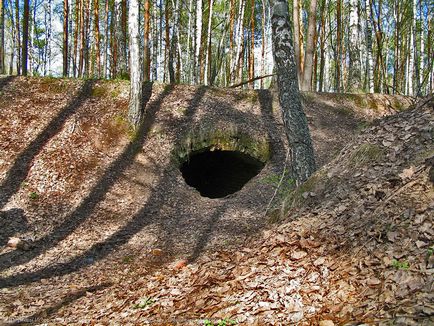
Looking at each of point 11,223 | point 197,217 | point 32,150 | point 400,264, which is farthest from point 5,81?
point 400,264

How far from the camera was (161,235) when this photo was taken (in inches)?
282

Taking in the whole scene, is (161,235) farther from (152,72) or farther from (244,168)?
(152,72)

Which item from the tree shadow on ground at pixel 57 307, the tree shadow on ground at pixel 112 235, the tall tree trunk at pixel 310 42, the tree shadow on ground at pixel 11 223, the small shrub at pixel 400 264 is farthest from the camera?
the tall tree trunk at pixel 310 42

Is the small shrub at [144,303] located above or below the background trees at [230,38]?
below

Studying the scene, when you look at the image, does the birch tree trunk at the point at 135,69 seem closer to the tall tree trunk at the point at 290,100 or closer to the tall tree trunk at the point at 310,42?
the tall tree trunk at the point at 290,100

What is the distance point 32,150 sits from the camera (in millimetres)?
9062

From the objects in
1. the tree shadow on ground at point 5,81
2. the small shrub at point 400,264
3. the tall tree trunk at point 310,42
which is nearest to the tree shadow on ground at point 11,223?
the tree shadow on ground at point 5,81

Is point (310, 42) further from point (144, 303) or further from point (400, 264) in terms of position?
point (144, 303)

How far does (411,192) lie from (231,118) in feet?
23.4

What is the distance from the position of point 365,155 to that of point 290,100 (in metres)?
1.75

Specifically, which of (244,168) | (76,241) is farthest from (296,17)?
(76,241)

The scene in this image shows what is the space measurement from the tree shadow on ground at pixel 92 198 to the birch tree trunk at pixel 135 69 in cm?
37

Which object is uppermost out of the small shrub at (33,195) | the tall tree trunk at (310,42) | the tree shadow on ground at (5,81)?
the tall tree trunk at (310,42)

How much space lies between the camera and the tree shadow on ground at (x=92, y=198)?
6.57 metres
